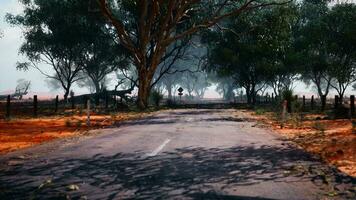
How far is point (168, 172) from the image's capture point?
7.01m

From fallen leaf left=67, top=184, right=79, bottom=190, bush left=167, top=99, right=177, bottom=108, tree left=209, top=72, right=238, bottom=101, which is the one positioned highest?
tree left=209, top=72, right=238, bottom=101

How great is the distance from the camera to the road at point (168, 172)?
18.7ft

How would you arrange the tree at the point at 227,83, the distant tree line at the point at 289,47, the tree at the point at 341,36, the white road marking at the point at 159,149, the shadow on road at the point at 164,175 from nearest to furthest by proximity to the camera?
the shadow on road at the point at 164,175 < the white road marking at the point at 159,149 < the tree at the point at 341,36 < the distant tree line at the point at 289,47 < the tree at the point at 227,83

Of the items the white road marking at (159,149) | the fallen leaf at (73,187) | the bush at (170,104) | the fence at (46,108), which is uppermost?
Result: the bush at (170,104)

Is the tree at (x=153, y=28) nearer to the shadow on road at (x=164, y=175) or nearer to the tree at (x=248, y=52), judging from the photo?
the tree at (x=248, y=52)

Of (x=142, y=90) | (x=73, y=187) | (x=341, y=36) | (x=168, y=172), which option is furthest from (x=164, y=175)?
(x=341, y=36)

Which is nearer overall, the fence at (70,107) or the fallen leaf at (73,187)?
the fallen leaf at (73,187)

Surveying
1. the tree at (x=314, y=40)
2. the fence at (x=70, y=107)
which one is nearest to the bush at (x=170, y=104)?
the fence at (x=70, y=107)

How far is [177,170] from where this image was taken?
23.6 ft

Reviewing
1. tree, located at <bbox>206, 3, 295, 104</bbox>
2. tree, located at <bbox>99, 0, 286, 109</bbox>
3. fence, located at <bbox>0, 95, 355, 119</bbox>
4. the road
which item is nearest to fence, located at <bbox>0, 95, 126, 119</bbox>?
fence, located at <bbox>0, 95, 355, 119</bbox>

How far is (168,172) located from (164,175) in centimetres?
26

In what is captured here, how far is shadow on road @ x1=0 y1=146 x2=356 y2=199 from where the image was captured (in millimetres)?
5672

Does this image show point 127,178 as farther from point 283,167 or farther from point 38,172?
point 283,167

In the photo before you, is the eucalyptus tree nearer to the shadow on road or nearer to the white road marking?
the white road marking
